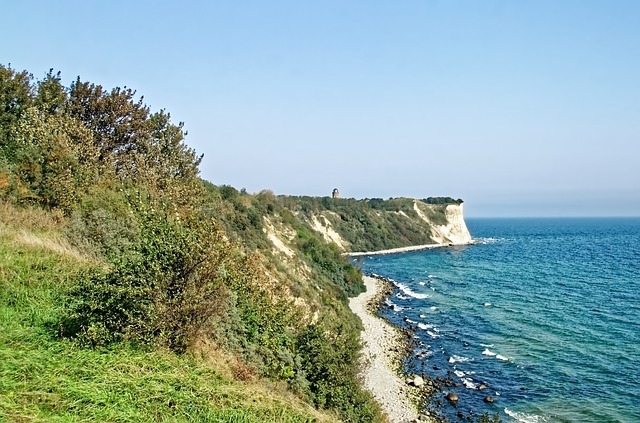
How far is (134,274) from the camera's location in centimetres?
1020

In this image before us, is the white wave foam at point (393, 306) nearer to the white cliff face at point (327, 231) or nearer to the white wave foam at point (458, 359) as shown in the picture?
the white wave foam at point (458, 359)

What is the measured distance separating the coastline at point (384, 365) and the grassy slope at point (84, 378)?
50.0 ft

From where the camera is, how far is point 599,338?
39.2 meters

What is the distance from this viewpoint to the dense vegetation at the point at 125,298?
802cm

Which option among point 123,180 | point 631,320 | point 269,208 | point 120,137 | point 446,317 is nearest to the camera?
point 123,180

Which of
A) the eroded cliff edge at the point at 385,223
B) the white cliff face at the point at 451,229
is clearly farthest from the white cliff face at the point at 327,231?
the white cliff face at the point at 451,229

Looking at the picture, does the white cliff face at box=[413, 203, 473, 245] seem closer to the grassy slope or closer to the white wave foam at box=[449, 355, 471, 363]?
the white wave foam at box=[449, 355, 471, 363]

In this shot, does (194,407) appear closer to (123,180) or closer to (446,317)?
(123,180)

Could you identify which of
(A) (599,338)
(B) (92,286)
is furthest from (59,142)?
(A) (599,338)

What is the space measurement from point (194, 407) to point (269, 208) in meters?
47.2

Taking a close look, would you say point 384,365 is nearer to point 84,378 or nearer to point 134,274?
point 134,274

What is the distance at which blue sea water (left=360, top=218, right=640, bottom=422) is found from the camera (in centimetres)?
2769

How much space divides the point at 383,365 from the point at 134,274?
88.1ft

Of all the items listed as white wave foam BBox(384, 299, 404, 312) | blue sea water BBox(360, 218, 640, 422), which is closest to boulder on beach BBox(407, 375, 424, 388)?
blue sea water BBox(360, 218, 640, 422)
